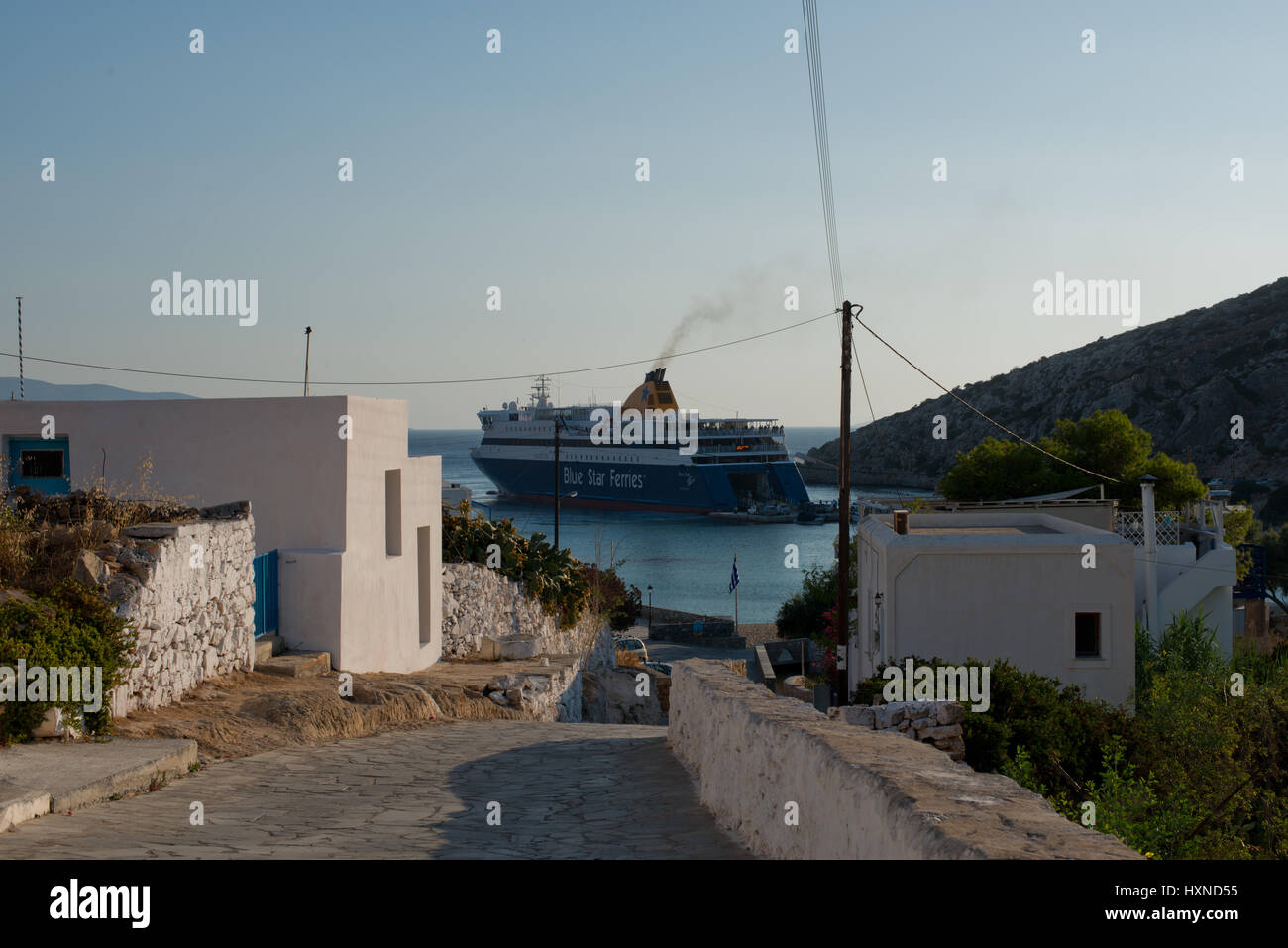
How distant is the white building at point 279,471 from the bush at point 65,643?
11.0 ft

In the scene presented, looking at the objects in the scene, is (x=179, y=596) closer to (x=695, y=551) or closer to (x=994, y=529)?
(x=994, y=529)

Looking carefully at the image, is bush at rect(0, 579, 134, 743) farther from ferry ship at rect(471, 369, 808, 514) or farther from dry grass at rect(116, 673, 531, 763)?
ferry ship at rect(471, 369, 808, 514)

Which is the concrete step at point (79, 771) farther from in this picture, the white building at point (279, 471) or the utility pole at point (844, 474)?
the utility pole at point (844, 474)

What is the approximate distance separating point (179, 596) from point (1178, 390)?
276ft

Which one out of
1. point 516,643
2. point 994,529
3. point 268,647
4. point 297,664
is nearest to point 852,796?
point 297,664

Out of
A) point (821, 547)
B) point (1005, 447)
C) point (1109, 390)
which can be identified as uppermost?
point (1109, 390)

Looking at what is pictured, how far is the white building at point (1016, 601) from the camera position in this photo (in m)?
15.9

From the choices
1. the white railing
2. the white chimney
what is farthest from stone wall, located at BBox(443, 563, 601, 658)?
the white railing

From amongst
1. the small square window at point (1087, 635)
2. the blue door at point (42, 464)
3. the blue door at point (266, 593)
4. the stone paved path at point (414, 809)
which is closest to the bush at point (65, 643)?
the stone paved path at point (414, 809)

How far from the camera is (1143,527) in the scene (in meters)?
21.3
